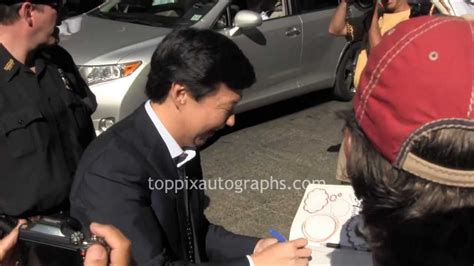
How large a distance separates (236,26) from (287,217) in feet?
6.16

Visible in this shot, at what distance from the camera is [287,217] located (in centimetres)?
419

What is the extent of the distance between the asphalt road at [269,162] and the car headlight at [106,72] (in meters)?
0.96

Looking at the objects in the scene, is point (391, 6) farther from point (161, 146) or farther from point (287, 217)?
point (161, 146)

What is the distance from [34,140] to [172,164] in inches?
25.0

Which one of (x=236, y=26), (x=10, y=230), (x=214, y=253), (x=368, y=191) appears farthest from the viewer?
(x=236, y=26)

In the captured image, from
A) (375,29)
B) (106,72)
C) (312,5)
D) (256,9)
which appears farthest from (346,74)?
(375,29)

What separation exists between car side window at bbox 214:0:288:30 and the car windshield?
A: 15 centimetres

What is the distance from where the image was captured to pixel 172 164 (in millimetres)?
1862

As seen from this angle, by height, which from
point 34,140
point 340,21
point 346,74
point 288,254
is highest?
point 34,140

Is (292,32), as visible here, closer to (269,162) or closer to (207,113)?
(269,162)

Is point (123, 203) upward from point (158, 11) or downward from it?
upward

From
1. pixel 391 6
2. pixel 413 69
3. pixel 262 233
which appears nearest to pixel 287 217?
pixel 262 233

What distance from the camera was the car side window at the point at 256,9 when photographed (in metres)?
5.42

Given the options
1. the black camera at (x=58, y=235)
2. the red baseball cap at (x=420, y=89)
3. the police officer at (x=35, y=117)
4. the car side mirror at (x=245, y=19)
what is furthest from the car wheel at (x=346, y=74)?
the red baseball cap at (x=420, y=89)
